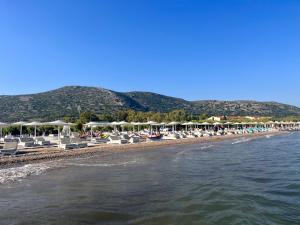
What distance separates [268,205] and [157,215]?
3.24 metres

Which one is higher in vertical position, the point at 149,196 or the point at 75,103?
the point at 75,103

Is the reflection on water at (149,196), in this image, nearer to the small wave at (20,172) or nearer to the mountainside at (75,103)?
the small wave at (20,172)

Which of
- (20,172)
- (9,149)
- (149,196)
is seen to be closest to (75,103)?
(9,149)

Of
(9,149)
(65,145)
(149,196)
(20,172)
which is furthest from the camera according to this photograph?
(65,145)

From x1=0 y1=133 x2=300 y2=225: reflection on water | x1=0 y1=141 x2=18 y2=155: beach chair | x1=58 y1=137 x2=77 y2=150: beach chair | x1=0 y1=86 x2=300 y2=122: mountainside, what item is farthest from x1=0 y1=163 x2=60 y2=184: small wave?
x1=0 y1=86 x2=300 y2=122: mountainside

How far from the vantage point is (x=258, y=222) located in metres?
8.23

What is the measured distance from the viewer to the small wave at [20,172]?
14.4 m

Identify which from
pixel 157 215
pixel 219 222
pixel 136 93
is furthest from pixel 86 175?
pixel 136 93

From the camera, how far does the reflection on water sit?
28.3 feet

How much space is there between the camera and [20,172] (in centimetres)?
1602

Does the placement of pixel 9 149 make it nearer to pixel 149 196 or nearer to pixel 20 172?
pixel 20 172

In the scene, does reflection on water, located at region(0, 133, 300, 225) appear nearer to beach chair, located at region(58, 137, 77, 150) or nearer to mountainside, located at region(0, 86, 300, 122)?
beach chair, located at region(58, 137, 77, 150)

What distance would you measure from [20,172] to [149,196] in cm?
774

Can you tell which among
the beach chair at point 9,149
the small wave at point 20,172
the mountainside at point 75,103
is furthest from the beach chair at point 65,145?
A: the mountainside at point 75,103
